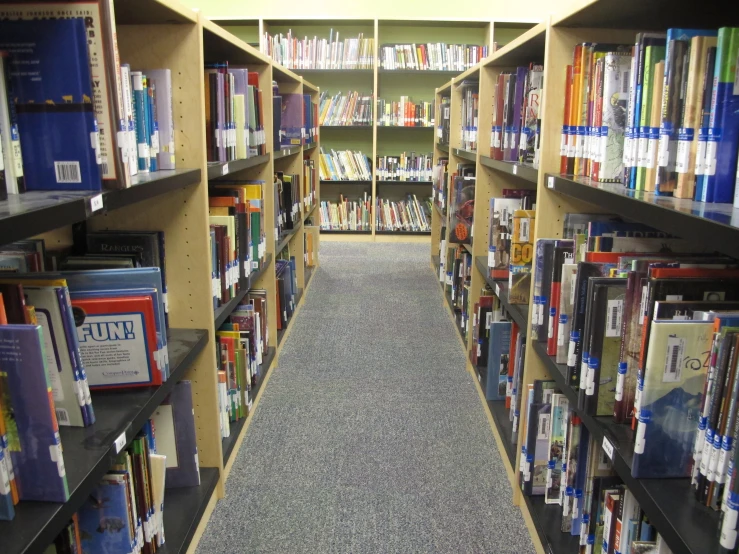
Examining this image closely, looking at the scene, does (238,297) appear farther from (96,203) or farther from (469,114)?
(469,114)

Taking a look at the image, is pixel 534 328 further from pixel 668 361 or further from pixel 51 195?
pixel 51 195

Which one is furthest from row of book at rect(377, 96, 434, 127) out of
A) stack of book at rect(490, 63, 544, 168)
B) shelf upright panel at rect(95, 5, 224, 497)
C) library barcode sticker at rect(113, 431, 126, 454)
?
library barcode sticker at rect(113, 431, 126, 454)

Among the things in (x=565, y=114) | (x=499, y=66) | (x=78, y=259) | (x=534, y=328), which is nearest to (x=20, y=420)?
(x=78, y=259)

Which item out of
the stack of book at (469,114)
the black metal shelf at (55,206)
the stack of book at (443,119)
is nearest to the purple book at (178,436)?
the black metal shelf at (55,206)

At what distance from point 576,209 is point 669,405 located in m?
0.80

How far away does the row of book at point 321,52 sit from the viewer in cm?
584

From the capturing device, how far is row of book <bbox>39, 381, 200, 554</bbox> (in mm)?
1253

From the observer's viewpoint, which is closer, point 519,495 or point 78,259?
point 78,259

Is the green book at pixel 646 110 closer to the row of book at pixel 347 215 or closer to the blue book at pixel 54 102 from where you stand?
the blue book at pixel 54 102

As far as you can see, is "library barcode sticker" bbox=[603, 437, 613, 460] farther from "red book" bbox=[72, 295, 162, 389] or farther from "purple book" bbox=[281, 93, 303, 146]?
"purple book" bbox=[281, 93, 303, 146]

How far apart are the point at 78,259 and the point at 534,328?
4.13 ft

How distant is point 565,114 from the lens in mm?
1661

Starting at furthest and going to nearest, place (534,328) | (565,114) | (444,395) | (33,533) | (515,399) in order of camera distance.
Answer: (444,395), (515,399), (534,328), (565,114), (33,533)

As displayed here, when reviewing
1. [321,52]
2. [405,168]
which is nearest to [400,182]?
[405,168]
